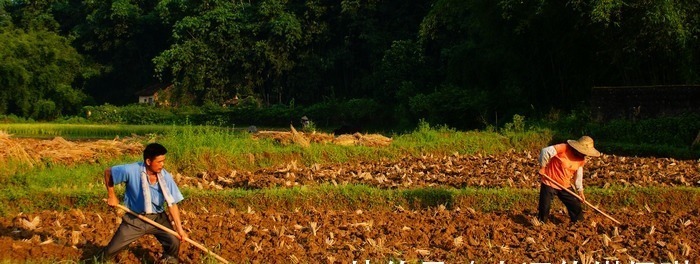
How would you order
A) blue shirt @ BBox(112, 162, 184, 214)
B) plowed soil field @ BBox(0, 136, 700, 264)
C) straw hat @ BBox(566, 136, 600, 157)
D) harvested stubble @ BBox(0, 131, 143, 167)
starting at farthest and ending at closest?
harvested stubble @ BBox(0, 131, 143, 167) < straw hat @ BBox(566, 136, 600, 157) < plowed soil field @ BBox(0, 136, 700, 264) < blue shirt @ BBox(112, 162, 184, 214)

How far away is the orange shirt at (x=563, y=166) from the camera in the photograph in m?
9.30

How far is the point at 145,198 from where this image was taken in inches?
288

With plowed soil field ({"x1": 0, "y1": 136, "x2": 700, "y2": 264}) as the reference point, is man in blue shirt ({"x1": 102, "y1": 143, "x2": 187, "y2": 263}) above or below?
above

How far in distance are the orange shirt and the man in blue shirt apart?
181 inches

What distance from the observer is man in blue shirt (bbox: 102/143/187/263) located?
724 cm

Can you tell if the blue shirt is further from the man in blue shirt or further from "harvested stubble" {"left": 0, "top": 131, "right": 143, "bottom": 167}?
"harvested stubble" {"left": 0, "top": 131, "right": 143, "bottom": 167}

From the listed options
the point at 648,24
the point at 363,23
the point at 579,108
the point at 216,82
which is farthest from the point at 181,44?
the point at 648,24

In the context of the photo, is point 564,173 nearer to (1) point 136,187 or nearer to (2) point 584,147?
(2) point 584,147

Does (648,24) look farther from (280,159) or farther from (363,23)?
(363,23)

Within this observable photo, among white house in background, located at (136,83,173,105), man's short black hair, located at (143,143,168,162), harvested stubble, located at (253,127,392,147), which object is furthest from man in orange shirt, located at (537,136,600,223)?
white house in background, located at (136,83,173,105)

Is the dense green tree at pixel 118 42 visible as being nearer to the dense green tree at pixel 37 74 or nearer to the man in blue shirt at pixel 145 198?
the dense green tree at pixel 37 74

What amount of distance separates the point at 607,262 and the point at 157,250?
15.1 feet

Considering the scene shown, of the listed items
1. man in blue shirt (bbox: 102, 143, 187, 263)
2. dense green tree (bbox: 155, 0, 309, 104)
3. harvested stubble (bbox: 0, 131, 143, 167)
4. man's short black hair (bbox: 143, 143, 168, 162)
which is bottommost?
harvested stubble (bbox: 0, 131, 143, 167)

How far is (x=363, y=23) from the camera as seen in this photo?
4381cm
